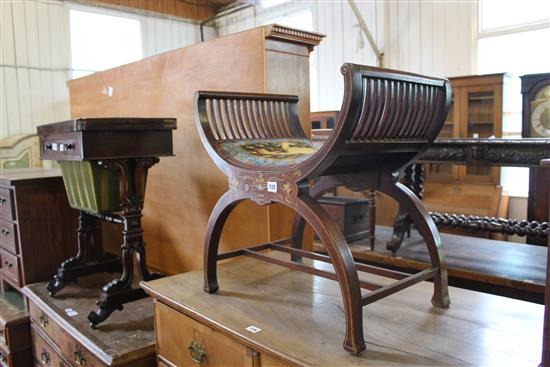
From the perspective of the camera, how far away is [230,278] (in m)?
1.54

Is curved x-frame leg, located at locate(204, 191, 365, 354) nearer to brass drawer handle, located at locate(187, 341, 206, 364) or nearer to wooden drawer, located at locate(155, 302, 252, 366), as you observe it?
wooden drawer, located at locate(155, 302, 252, 366)

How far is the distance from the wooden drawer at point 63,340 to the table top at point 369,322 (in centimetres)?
48

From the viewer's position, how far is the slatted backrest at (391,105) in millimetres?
882

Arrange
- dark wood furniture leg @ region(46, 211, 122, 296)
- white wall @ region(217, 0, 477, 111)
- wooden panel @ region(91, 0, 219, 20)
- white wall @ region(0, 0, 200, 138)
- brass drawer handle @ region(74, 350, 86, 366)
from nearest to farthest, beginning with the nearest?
brass drawer handle @ region(74, 350, 86, 366)
dark wood furniture leg @ region(46, 211, 122, 296)
white wall @ region(217, 0, 477, 111)
white wall @ region(0, 0, 200, 138)
wooden panel @ region(91, 0, 219, 20)

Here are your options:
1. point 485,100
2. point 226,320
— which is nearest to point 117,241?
point 226,320

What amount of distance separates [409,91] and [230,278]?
865 mm

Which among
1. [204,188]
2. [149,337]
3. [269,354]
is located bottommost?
[149,337]

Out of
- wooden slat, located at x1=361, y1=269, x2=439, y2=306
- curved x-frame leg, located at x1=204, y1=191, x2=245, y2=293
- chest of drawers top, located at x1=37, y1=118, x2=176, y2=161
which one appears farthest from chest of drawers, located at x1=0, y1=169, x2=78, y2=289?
wooden slat, located at x1=361, y1=269, x2=439, y2=306

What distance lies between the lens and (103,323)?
5.90 feet

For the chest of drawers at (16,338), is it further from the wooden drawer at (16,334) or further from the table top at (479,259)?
the table top at (479,259)

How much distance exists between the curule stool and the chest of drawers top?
1.53 feet

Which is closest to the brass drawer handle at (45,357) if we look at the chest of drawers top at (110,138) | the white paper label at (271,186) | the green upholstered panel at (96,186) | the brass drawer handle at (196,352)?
the green upholstered panel at (96,186)

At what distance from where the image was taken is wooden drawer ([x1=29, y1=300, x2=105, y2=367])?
66.3 inches

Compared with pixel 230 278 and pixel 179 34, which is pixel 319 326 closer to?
pixel 230 278
